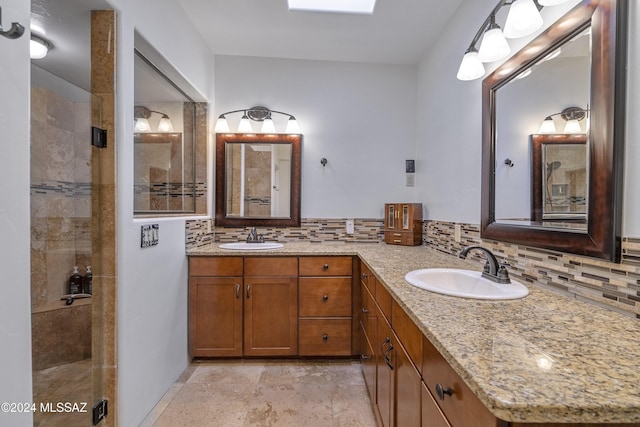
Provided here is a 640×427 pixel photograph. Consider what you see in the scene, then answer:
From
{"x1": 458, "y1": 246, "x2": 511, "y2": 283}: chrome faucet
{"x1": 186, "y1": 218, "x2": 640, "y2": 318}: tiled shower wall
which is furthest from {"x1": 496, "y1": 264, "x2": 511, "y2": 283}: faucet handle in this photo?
{"x1": 186, "y1": 218, "x2": 640, "y2": 318}: tiled shower wall

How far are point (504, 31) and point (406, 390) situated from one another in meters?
1.51

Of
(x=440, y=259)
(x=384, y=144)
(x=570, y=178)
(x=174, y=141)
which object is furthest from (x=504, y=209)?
(x=174, y=141)

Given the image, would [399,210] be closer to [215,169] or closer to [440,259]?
[440,259]

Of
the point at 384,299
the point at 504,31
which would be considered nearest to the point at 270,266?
the point at 384,299

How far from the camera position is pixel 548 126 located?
115 centimetres

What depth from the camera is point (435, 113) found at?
2270 millimetres

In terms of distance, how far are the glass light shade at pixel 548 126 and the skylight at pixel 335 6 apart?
4.61 ft

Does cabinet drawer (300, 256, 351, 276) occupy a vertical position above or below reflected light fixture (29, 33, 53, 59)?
below

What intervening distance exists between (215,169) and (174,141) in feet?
1.47

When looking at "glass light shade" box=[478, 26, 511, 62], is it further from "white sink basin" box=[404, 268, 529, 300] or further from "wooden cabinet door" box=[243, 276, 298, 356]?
"wooden cabinet door" box=[243, 276, 298, 356]

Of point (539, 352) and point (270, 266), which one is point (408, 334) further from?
point (270, 266)

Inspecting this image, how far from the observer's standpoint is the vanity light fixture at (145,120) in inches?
66.7

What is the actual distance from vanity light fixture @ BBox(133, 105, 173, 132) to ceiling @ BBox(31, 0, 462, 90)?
33cm

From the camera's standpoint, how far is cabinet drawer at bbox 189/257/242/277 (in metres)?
2.09
